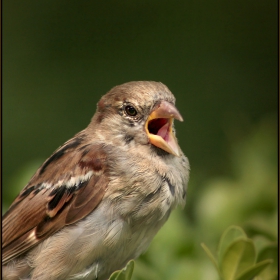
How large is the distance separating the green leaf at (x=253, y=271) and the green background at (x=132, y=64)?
2151 millimetres

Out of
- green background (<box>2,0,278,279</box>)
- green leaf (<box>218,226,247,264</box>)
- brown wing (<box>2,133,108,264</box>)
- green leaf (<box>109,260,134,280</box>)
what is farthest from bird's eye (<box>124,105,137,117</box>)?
green background (<box>2,0,278,279</box>)

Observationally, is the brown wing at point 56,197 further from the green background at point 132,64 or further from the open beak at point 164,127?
the green background at point 132,64

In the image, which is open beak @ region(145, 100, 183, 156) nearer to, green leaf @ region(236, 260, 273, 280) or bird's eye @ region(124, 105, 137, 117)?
bird's eye @ region(124, 105, 137, 117)

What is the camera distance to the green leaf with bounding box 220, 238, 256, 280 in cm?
169

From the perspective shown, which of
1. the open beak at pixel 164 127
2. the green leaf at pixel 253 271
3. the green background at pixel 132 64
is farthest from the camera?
the green background at pixel 132 64

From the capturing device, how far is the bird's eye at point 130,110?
228 cm

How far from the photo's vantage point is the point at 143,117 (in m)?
2.25

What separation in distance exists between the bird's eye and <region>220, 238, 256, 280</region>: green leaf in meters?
0.72

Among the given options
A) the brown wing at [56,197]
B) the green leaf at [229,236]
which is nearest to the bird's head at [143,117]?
the brown wing at [56,197]

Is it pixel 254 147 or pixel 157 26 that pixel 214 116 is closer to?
pixel 157 26

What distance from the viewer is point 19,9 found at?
488cm

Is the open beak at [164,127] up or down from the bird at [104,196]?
up

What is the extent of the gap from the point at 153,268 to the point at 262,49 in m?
3.17

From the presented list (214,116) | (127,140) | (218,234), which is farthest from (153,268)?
(214,116)
